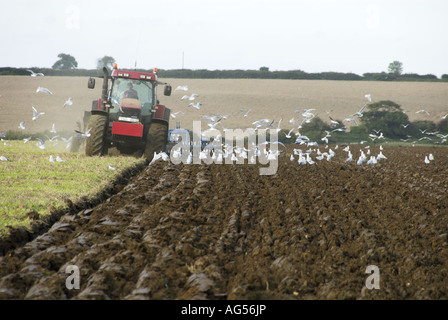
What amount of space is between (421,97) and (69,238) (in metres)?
55.7

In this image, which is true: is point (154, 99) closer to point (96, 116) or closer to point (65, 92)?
point (96, 116)

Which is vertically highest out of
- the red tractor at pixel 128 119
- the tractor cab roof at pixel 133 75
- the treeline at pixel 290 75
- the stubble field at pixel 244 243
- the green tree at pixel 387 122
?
the treeline at pixel 290 75

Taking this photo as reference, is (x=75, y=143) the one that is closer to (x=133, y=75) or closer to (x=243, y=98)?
(x=133, y=75)

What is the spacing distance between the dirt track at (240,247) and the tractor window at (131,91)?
18.8ft

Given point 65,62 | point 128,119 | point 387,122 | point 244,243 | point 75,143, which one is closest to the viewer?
point 244,243

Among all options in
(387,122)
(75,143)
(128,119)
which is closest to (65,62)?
(387,122)

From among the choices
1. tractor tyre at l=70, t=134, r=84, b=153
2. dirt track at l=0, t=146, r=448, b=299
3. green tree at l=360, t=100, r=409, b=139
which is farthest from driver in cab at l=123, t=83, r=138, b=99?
green tree at l=360, t=100, r=409, b=139

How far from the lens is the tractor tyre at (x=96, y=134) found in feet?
54.8

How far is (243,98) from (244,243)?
50463 mm

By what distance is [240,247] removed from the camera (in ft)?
24.4

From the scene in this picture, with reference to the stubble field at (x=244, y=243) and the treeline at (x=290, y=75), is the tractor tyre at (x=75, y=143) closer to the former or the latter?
the stubble field at (x=244, y=243)

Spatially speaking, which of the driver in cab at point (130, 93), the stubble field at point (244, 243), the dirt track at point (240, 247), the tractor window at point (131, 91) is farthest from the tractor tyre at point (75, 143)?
the dirt track at point (240, 247)

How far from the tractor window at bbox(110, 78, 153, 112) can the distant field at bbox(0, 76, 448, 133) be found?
19.2 meters
